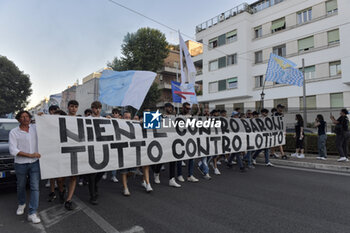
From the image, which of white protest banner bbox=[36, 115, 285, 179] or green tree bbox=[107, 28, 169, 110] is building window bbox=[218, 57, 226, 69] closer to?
green tree bbox=[107, 28, 169, 110]

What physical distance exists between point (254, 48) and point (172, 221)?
86.7ft

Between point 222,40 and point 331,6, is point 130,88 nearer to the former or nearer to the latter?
point 331,6

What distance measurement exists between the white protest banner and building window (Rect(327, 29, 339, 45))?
1929cm

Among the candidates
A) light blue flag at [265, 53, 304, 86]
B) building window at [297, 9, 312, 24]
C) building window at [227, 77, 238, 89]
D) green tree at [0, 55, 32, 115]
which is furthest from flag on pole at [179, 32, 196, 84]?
green tree at [0, 55, 32, 115]

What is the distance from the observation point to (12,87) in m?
34.2

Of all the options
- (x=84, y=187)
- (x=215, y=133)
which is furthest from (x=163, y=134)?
(x=84, y=187)

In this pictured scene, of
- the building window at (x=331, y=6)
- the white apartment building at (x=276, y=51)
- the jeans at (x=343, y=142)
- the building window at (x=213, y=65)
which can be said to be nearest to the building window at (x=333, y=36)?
the white apartment building at (x=276, y=51)

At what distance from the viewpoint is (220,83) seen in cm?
2906

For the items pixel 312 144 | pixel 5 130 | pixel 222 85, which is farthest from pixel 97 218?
pixel 222 85

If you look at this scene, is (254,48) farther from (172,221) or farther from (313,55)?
(172,221)

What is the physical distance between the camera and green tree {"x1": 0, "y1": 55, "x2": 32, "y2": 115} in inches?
1297

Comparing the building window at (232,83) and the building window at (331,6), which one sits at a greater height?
the building window at (331,6)

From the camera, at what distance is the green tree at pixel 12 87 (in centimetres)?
3294

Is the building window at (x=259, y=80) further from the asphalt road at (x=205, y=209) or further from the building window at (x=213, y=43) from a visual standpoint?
the asphalt road at (x=205, y=209)
